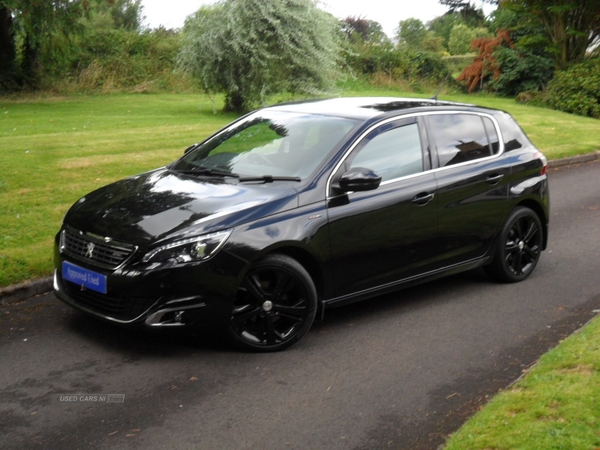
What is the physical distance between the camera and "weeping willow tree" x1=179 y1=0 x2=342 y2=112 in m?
21.8

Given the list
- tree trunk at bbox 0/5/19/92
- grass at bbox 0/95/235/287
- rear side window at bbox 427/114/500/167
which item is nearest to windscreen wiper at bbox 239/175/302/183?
rear side window at bbox 427/114/500/167

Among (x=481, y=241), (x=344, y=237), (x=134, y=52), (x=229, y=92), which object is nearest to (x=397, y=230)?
(x=344, y=237)

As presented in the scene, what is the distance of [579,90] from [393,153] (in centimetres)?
2304

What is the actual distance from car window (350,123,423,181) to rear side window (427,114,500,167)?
28 cm

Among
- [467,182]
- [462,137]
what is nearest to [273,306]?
[467,182]

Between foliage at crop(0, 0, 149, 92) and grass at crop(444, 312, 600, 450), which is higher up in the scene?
foliage at crop(0, 0, 149, 92)

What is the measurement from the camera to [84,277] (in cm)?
615

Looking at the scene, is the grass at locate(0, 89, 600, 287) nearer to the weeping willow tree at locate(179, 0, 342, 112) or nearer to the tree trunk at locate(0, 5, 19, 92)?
the weeping willow tree at locate(179, 0, 342, 112)

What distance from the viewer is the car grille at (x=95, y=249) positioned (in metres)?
5.94

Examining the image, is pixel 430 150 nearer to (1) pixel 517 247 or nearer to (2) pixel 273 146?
(2) pixel 273 146

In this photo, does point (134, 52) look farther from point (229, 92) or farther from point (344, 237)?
point (344, 237)

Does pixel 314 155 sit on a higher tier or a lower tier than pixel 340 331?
higher

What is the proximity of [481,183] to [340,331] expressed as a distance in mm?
2008

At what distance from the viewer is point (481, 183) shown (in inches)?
309
